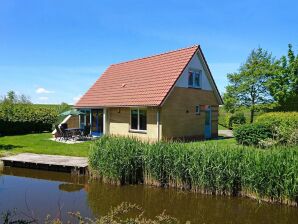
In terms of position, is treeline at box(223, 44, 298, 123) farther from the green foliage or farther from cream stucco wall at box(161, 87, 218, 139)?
the green foliage

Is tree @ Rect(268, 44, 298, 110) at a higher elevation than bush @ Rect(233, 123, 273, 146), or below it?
higher

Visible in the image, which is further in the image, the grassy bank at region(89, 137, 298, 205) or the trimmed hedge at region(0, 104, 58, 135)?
the trimmed hedge at region(0, 104, 58, 135)

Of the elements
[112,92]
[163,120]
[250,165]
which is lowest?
[250,165]

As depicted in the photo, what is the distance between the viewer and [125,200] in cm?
1017

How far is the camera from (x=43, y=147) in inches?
758

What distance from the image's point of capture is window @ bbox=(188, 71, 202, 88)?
22297mm

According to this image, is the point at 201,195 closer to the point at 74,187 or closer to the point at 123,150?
the point at 123,150

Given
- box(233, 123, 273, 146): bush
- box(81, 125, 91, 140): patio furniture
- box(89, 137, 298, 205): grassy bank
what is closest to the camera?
box(89, 137, 298, 205): grassy bank

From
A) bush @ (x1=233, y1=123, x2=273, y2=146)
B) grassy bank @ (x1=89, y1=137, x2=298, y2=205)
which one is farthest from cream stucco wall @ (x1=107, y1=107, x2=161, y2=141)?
grassy bank @ (x1=89, y1=137, x2=298, y2=205)

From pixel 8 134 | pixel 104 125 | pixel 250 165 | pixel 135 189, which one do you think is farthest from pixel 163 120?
pixel 8 134

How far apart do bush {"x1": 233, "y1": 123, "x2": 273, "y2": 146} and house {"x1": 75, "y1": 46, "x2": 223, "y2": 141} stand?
12.7ft

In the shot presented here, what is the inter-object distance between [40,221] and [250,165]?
246 inches

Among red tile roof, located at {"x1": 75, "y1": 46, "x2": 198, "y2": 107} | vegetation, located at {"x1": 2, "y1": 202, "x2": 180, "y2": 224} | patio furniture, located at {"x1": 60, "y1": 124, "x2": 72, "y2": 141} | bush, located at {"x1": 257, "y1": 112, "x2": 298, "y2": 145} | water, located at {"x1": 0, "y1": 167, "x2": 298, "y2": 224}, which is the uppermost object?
red tile roof, located at {"x1": 75, "y1": 46, "x2": 198, "y2": 107}

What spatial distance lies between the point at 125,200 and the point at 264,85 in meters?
22.4
